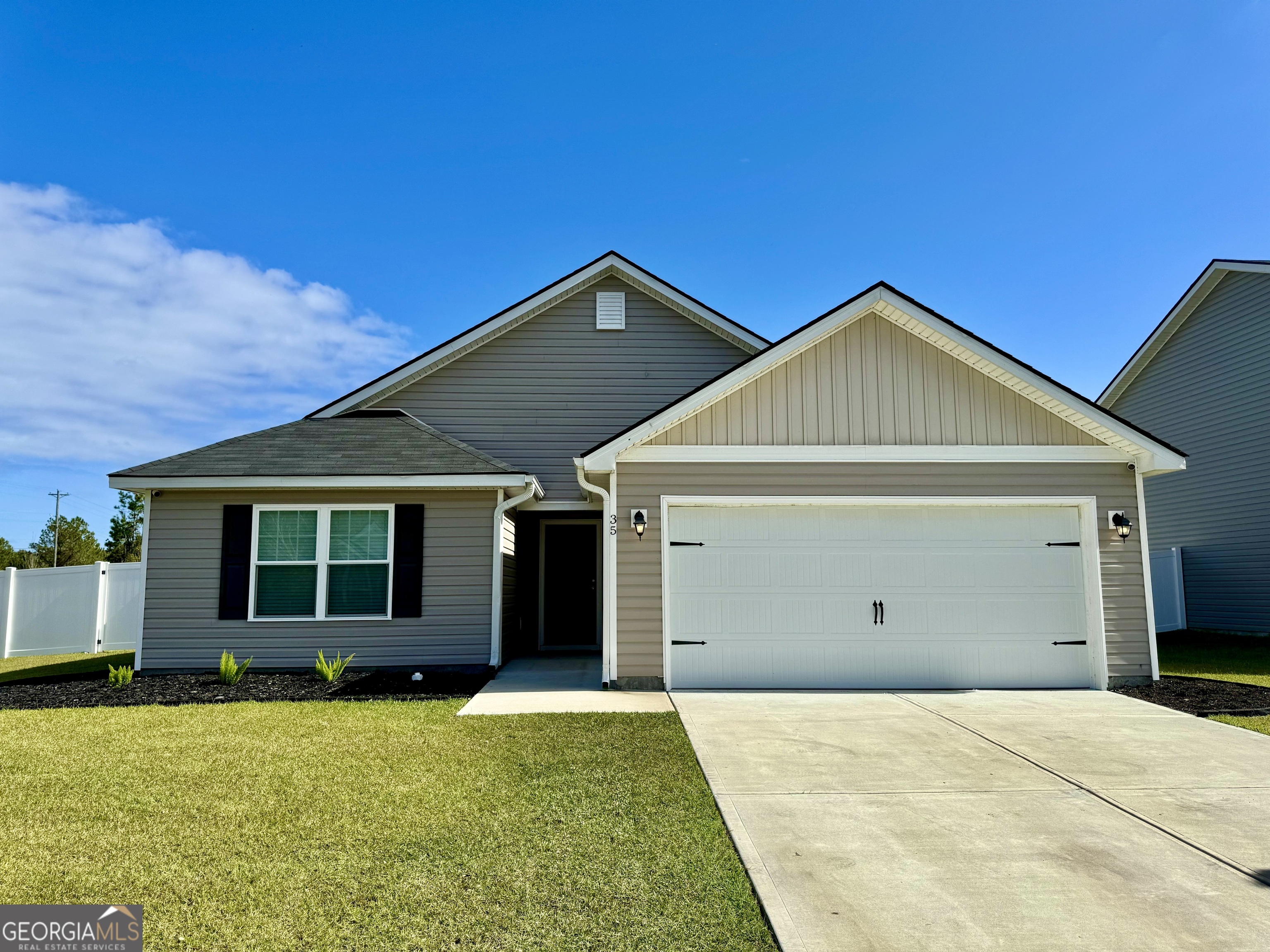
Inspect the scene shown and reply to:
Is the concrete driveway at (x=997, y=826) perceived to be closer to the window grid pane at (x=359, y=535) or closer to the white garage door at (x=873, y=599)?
the white garage door at (x=873, y=599)

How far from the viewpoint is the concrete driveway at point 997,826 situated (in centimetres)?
330

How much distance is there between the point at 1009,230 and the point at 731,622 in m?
8.85

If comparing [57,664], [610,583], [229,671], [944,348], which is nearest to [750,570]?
[610,583]

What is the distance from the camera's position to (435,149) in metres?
12.9

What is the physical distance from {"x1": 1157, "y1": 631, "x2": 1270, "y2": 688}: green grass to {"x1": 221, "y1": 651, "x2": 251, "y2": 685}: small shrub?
40.5ft

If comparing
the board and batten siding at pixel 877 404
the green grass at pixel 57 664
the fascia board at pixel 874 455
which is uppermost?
the board and batten siding at pixel 877 404

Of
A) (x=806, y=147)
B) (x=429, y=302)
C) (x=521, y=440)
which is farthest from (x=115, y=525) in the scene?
(x=806, y=147)

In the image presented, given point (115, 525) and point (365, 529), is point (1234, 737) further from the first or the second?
point (115, 525)

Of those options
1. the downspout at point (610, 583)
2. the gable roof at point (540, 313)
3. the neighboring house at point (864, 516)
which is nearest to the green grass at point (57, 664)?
the neighboring house at point (864, 516)

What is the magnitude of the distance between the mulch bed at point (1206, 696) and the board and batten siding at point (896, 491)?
1.19ft

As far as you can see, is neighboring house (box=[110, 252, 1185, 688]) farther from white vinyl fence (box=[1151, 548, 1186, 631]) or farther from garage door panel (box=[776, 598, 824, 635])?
white vinyl fence (box=[1151, 548, 1186, 631])

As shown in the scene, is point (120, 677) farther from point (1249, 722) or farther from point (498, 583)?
point (1249, 722)

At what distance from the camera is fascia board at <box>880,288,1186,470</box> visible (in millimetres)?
9164

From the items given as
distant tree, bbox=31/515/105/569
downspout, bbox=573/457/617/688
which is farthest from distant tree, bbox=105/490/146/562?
downspout, bbox=573/457/617/688
